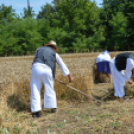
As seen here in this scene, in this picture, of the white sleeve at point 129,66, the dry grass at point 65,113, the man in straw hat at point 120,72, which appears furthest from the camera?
the man in straw hat at point 120,72

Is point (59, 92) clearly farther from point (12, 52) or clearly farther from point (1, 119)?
point (12, 52)

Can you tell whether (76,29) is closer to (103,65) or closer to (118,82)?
(103,65)

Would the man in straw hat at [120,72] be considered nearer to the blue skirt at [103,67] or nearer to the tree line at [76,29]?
the blue skirt at [103,67]

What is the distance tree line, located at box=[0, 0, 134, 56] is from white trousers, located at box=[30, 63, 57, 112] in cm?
1927

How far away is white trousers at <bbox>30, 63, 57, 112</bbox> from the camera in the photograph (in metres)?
3.81

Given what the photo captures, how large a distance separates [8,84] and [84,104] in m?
1.75

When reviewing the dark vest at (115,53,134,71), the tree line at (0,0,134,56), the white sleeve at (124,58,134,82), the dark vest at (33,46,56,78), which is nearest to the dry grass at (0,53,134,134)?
the white sleeve at (124,58,134,82)

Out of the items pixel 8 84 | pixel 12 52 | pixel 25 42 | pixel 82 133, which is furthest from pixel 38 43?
pixel 82 133

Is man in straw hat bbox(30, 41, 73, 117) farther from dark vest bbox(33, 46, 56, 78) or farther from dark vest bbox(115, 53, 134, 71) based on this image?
dark vest bbox(115, 53, 134, 71)

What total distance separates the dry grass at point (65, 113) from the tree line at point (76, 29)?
18329 mm

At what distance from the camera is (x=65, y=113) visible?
4.07 m

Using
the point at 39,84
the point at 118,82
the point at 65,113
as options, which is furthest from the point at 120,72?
the point at 39,84

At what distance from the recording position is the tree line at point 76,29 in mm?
23422

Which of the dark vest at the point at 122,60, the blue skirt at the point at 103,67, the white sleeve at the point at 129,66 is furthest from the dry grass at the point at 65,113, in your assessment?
the blue skirt at the point at 103,67
